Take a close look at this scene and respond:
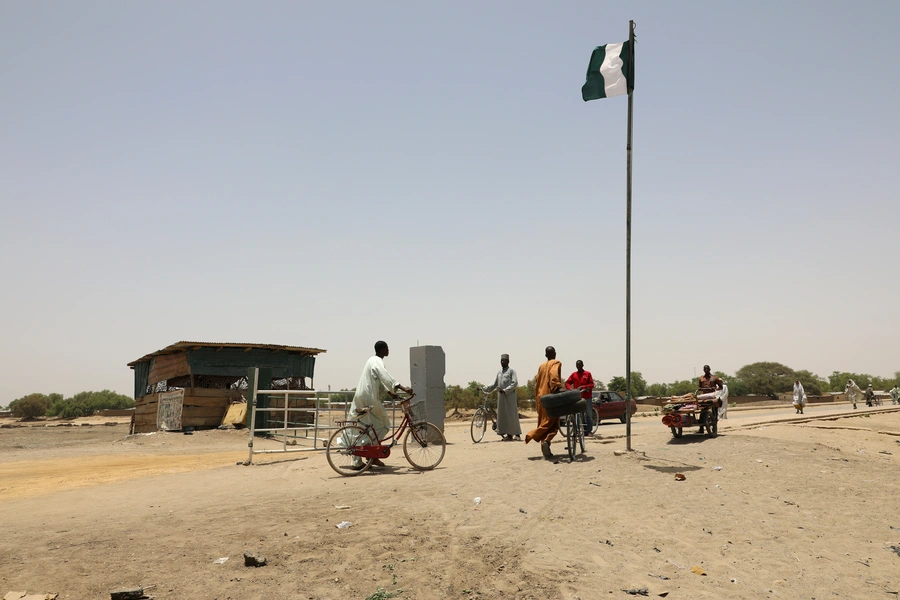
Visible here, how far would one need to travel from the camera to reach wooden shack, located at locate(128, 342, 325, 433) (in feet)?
84.9

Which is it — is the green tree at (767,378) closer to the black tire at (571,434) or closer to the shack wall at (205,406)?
the shack wall at (205,406)

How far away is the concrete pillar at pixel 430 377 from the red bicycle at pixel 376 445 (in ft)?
12.0

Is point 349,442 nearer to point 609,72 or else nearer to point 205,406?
point 609,72

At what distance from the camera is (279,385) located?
29.8m

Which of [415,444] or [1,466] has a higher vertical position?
[415,444]

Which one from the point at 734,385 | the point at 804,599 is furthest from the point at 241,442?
the point at 734,385

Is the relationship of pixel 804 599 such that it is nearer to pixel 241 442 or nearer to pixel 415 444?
pixel 415 444

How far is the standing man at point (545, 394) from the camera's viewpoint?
10.7 m

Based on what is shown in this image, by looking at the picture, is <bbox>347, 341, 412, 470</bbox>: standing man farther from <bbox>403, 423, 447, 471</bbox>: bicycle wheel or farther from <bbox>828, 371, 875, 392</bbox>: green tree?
<bbox>828, 371, 875, 392</bbox>: green tree

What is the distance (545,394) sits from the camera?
35.8 ft

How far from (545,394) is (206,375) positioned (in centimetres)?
2098

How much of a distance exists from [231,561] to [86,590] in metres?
1.14

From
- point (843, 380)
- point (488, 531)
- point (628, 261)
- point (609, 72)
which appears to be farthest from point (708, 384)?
point (843, 380)

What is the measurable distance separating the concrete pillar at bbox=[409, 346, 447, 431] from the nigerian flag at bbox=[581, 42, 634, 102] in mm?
6718
